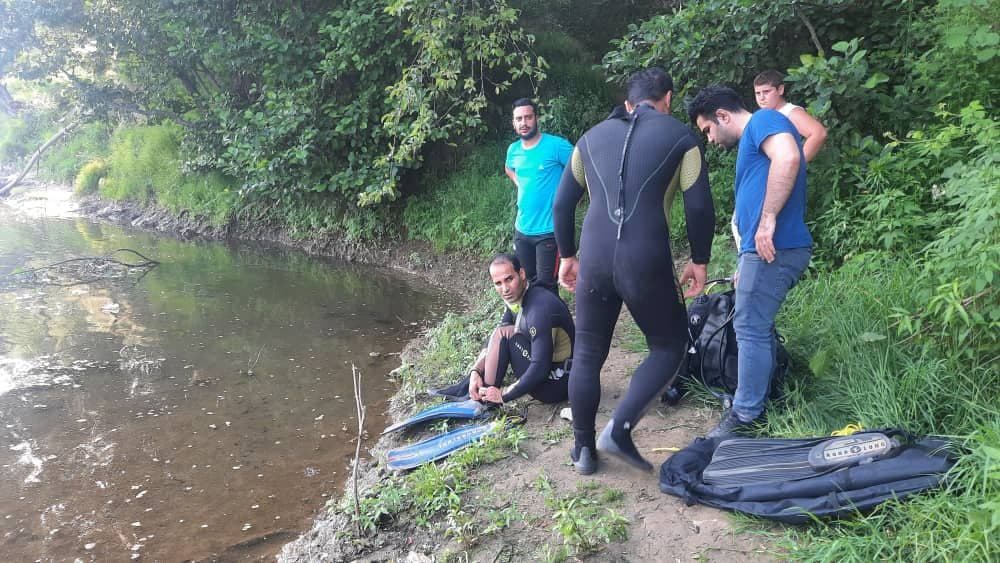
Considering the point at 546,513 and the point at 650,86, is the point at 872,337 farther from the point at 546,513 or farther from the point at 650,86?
the point at 546,513

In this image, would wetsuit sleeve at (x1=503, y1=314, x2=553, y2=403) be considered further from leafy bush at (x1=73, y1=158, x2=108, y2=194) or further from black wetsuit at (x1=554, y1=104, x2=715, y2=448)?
leafy bush at (x1=73, y1=158, x2=108, y2=194)

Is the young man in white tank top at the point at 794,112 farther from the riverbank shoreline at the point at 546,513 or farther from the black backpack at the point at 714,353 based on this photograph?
the riverbank shoreline at the point at 546,513

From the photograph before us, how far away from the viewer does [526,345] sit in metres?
4.29

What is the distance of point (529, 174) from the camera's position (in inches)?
205

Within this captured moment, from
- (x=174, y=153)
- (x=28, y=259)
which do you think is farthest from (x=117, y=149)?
(x=28, y=259)

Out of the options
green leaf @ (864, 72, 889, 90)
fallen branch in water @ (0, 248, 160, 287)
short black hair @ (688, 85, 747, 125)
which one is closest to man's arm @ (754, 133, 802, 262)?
short black hair @ (688, 85, 747, 125)

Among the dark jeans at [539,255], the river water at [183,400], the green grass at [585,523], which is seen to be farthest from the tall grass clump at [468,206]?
the green grass at [585,523]

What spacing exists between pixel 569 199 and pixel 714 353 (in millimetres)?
1378

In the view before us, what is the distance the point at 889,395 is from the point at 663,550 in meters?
1.39

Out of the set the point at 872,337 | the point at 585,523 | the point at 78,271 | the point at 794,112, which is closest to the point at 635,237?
the point at 585,523

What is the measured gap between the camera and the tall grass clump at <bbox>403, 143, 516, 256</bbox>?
30.1 ft

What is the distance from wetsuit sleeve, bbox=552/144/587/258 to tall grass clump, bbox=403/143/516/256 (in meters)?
5.40

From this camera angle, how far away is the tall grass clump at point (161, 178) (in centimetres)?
1340

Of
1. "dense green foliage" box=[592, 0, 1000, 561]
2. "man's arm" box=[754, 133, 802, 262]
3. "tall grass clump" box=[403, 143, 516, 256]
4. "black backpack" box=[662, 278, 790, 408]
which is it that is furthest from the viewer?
"tall grass clump" box=[403, 143, 516, 256]
